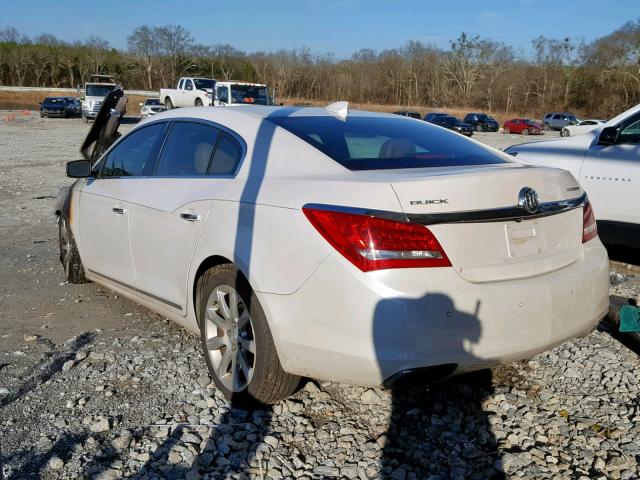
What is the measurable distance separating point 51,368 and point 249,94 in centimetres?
2640

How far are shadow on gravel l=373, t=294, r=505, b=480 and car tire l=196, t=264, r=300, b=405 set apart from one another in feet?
2.04

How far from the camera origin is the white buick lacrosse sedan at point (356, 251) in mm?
2766

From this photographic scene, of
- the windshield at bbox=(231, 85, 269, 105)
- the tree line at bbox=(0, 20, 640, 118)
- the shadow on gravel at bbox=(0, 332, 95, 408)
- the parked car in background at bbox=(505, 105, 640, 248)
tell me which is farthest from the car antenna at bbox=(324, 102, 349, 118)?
the tree line at bbox=(0, 20, 640, 118)

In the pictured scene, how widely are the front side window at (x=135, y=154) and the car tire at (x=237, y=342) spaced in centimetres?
123

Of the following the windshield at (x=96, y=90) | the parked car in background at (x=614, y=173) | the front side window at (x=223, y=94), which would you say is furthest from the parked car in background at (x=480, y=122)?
the parked car in background at (x=614, y=173)

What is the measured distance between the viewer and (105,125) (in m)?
6.60

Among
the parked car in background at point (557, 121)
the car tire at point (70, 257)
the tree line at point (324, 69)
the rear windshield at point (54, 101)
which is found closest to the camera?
the car tire at point (70, 257)

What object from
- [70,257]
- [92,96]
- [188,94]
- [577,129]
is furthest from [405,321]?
[92,96]

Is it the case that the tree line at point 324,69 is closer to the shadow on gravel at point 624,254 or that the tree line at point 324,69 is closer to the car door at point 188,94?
the car door at point 188,94

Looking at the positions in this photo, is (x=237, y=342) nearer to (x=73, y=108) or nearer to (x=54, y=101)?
(x=54, y=101)

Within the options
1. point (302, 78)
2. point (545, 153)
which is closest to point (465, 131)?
point (545, 153)

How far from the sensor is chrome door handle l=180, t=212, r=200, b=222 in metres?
3.62

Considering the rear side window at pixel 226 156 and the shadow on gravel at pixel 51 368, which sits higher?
the rear side window at pixel 226 156

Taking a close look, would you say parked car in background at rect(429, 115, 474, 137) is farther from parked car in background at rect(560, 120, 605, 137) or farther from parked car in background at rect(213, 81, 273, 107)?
parked car in background at rect(213, 81, 273, 107)
